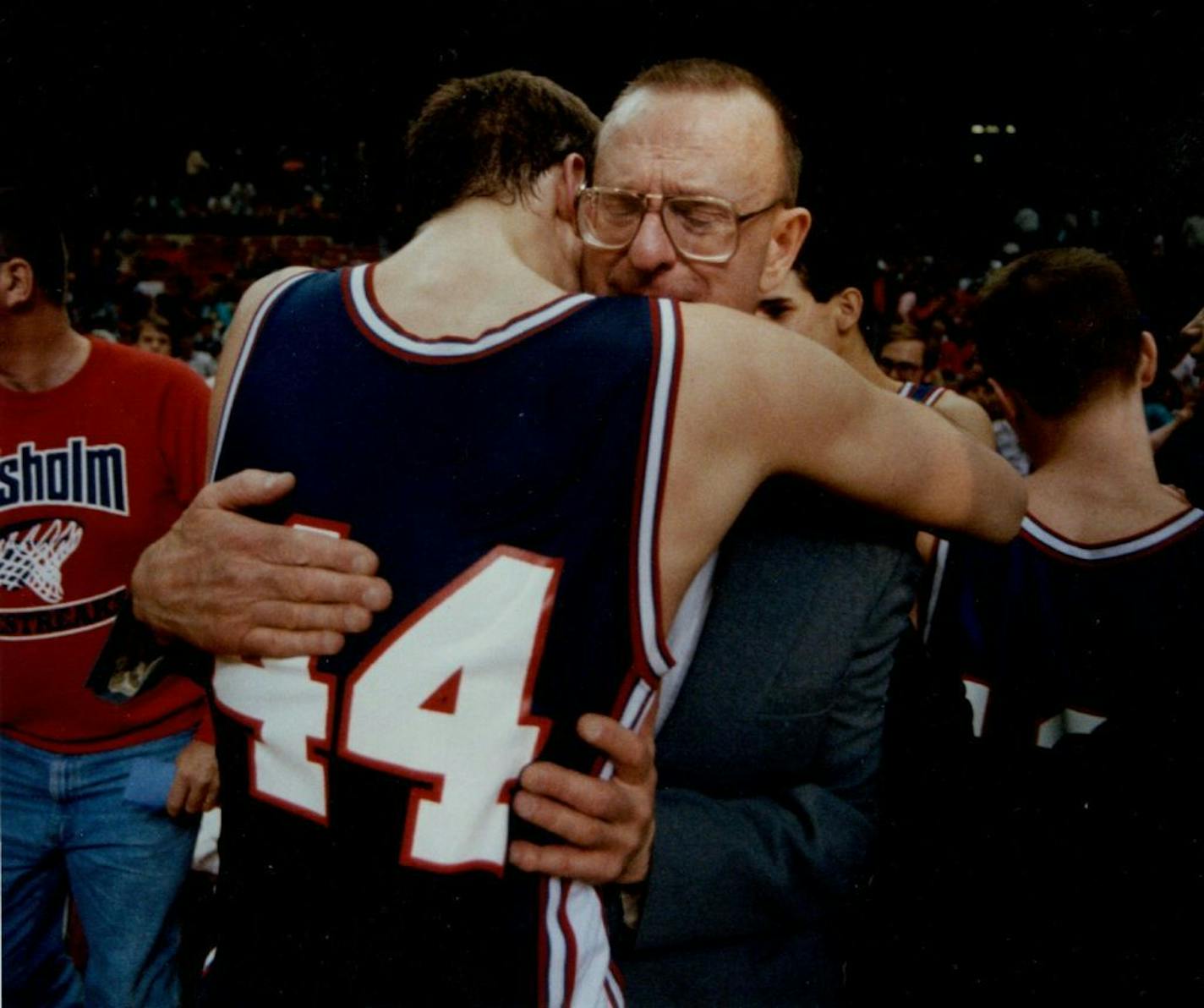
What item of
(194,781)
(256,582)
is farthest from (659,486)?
(194,781)

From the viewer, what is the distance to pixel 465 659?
0.98m

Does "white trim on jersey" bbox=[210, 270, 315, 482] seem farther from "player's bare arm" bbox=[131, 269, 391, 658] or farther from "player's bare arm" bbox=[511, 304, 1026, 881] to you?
"player's bare arm" bbox=[511, 304, 1026, 881]

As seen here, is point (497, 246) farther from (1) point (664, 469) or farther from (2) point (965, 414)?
(2) point (965, 414)

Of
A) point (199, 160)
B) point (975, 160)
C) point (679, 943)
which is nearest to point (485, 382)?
point (679, 943)

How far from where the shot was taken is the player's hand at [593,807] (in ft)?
3.28

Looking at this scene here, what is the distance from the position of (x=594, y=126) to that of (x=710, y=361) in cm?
76

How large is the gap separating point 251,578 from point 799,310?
1349 millimetres

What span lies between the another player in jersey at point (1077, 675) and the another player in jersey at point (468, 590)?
2.44 ft

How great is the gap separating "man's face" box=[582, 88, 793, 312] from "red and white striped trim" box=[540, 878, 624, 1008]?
0.90 meters

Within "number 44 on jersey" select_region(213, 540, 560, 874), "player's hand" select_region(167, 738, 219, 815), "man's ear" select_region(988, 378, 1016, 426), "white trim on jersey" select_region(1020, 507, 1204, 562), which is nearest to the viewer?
"number 44 on jersey" select_region(213, 540, 560, 874)

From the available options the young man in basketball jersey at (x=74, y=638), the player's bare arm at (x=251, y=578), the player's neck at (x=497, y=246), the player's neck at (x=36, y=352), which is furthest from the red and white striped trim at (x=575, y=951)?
the player's neck at (x=36, y=352)

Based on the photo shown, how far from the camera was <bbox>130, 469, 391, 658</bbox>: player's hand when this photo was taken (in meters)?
1.02

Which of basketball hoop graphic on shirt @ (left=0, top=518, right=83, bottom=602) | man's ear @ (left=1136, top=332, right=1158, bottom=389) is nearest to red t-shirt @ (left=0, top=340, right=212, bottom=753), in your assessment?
basketball hoop graphic on shirt @ (left=0, top=518, right=83, bottom=602)

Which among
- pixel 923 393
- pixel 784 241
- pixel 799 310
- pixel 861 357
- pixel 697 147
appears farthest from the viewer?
pixel 923 393
